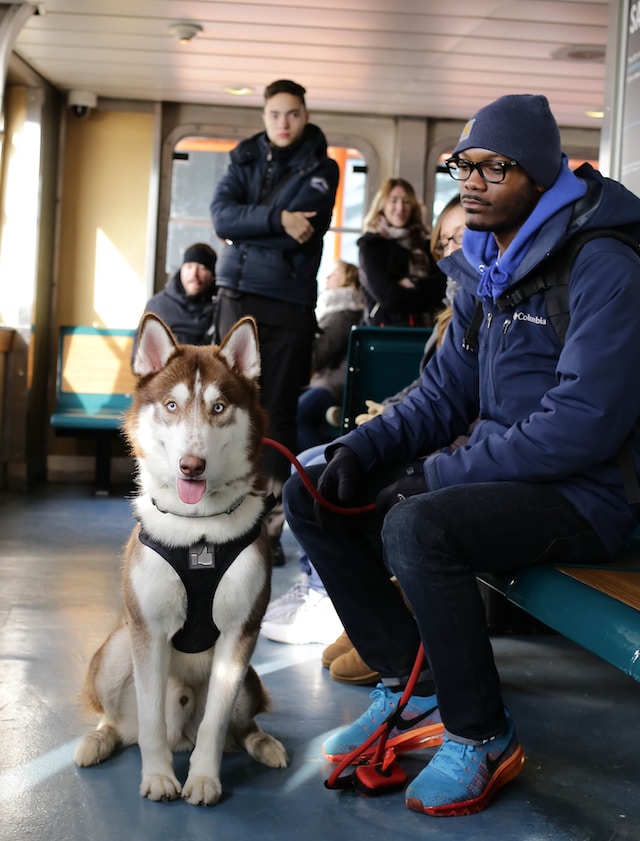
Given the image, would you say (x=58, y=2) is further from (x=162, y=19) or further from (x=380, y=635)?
(x=380, y=635)

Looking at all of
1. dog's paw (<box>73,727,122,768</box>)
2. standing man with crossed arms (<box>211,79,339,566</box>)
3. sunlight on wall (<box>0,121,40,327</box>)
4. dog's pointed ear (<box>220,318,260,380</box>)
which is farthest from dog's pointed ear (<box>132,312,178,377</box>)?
sunlight on wall (<box>0,121,40,327</box>)

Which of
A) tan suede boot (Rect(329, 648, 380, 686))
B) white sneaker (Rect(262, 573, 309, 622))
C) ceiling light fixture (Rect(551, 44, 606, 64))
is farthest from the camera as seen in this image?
ceiling light fixture (Rect(551, 44, 606, 64))

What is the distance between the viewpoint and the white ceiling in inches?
242

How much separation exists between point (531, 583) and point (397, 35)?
5.06 meters

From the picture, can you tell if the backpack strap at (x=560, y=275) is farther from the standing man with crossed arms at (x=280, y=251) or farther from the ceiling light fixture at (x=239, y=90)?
the ceiling light fixture at (x=239, y=90)

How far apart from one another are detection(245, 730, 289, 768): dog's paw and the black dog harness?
366mm

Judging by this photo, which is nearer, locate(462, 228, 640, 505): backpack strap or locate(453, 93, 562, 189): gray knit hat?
locate(462, 228, 640, 505): backpack strap

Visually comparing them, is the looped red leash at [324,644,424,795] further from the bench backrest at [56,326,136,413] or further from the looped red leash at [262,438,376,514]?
the bench backrest at [56,326,136,413]

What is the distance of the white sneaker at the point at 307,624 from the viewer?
13.0ft

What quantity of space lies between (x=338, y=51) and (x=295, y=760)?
5.41 m

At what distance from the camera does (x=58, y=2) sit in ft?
20.4

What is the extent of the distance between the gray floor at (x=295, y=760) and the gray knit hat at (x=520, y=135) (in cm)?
151

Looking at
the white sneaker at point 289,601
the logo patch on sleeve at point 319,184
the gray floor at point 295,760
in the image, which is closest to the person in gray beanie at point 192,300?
the logo patch on sleeve at point 319,184

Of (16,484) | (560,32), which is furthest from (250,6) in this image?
(16,484)
